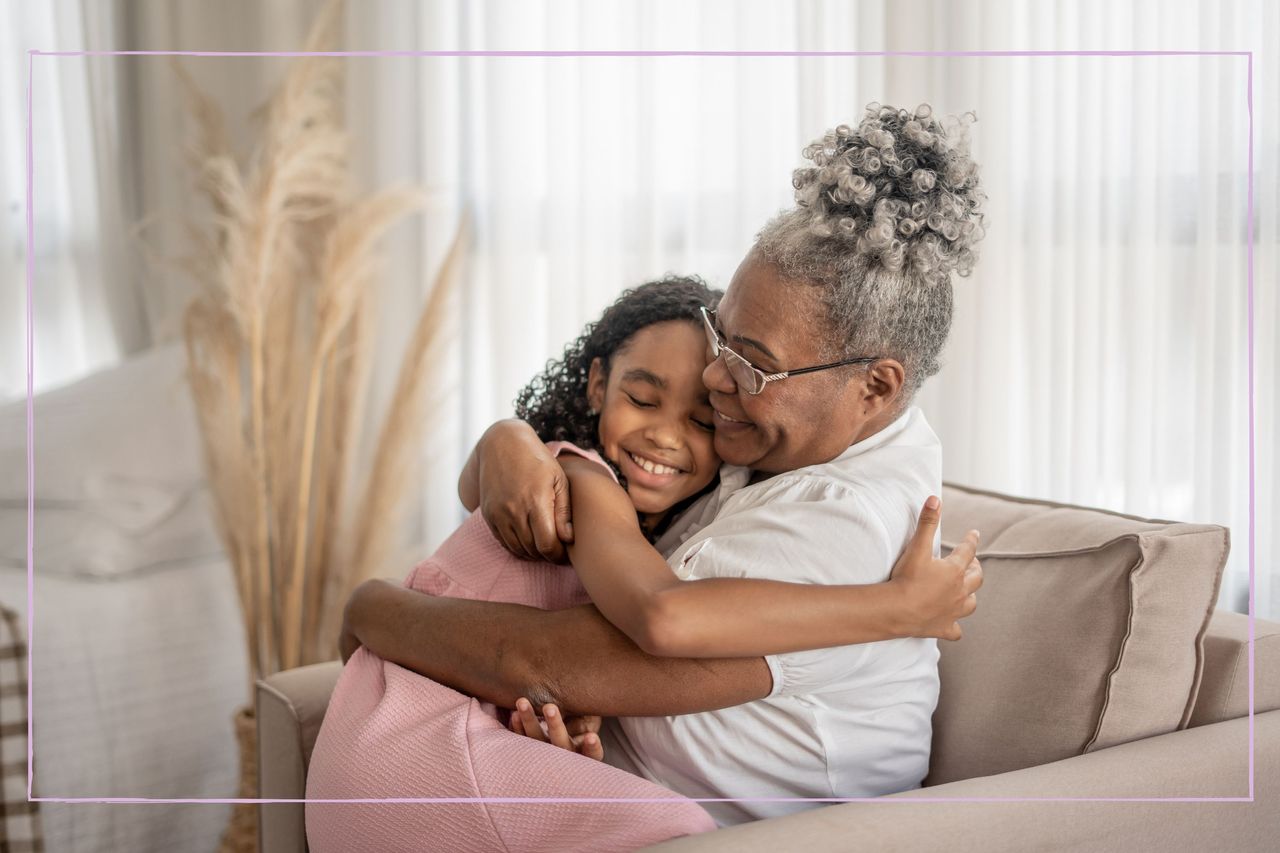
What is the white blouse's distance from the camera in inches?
40.4

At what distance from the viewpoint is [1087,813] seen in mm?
1068

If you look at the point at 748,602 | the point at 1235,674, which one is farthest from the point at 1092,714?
the point at 748,602

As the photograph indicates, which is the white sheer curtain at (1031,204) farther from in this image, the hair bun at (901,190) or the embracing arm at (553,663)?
the embracing arm at (553,663)

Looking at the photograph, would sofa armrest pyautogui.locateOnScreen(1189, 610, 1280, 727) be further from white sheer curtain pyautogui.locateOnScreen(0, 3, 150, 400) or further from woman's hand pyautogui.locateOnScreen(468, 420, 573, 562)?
white sheer curtain pyautogui.locateOnScreen(0, 3, 150, 400)

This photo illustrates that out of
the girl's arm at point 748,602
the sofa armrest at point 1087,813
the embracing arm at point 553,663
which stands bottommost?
the sofa armrest at point 1087,813

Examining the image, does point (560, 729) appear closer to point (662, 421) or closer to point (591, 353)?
point (662, 421)

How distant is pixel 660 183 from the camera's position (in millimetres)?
1718

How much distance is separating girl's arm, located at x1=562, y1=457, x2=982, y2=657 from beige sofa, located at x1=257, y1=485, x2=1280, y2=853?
0.17 m

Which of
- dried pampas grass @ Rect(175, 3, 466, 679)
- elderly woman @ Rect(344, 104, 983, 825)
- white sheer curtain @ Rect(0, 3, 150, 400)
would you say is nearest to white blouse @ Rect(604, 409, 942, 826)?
elderly woman @ Rect(344, 104, 983, 825)

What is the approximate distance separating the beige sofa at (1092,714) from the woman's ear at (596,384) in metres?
0.50

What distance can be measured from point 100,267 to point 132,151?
32cm

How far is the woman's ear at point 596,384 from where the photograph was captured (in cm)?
136

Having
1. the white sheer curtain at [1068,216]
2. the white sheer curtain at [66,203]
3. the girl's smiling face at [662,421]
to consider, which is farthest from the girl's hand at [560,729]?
the white sheer curtain at [66,203]

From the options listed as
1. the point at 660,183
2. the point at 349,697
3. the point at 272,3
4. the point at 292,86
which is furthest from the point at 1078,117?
the point at 272,3
